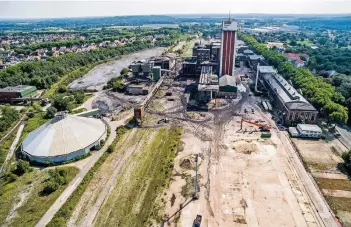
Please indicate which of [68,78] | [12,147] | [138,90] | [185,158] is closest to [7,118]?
[12,147]

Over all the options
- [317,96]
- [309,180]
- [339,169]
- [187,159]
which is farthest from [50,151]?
[317,96]

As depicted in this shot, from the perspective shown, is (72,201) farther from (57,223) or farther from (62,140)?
(62,140)

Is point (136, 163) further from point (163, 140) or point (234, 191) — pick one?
point (234, 191)

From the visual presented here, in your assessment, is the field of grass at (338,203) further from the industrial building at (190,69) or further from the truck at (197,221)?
the industrial building at (190,69)

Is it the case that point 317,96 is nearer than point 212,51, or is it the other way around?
point 317,96

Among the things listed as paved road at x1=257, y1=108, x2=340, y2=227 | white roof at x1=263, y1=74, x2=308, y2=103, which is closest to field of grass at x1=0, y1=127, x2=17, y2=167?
paved road at x1=257, y1=108, x2=340, y2=227

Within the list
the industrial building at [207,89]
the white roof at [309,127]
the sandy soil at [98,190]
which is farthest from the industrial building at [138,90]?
the white roof at [309,127]
